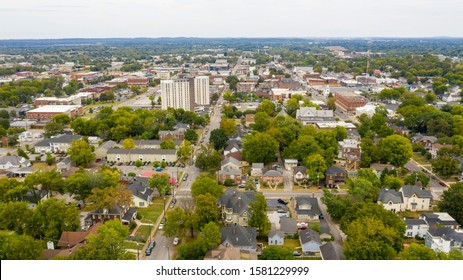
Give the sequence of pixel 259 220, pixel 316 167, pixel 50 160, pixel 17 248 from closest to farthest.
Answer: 1. pixel 17 248
2. pixel 259 220
3. pixel 316 167
4. pixel 50 160

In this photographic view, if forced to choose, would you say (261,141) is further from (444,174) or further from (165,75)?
(165,75)

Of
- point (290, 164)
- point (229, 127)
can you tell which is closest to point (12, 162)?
point (229, 127)

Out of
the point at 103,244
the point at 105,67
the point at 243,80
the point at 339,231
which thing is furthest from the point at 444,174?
the point at 105,67

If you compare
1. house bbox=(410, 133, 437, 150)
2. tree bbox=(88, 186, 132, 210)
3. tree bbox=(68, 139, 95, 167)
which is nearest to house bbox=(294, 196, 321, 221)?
tree bbox=(88, 186, 132, 210)

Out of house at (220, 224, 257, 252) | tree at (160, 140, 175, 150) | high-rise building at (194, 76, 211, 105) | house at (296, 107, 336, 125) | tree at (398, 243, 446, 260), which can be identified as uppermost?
high-rise building at (194, 76, 211, 105)

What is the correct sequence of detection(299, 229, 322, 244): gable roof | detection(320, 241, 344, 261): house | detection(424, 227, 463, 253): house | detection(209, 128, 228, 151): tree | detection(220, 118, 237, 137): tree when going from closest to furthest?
detection(320, 241, 344, 261): house, detection(424, 227, 463, 253): house, detection(299, 229, 322, 244): gable roof, detection(209, 128, 228, 151): tree, detection(220, 118, 237, 137): tree

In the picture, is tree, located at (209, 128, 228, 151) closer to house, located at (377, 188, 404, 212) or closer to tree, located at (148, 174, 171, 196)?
tree, located at (148, 174, 171, 196)

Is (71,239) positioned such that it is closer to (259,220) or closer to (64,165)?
(259,220)

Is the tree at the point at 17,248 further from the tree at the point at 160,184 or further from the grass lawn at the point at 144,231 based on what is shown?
the tree at the point at 160,184
